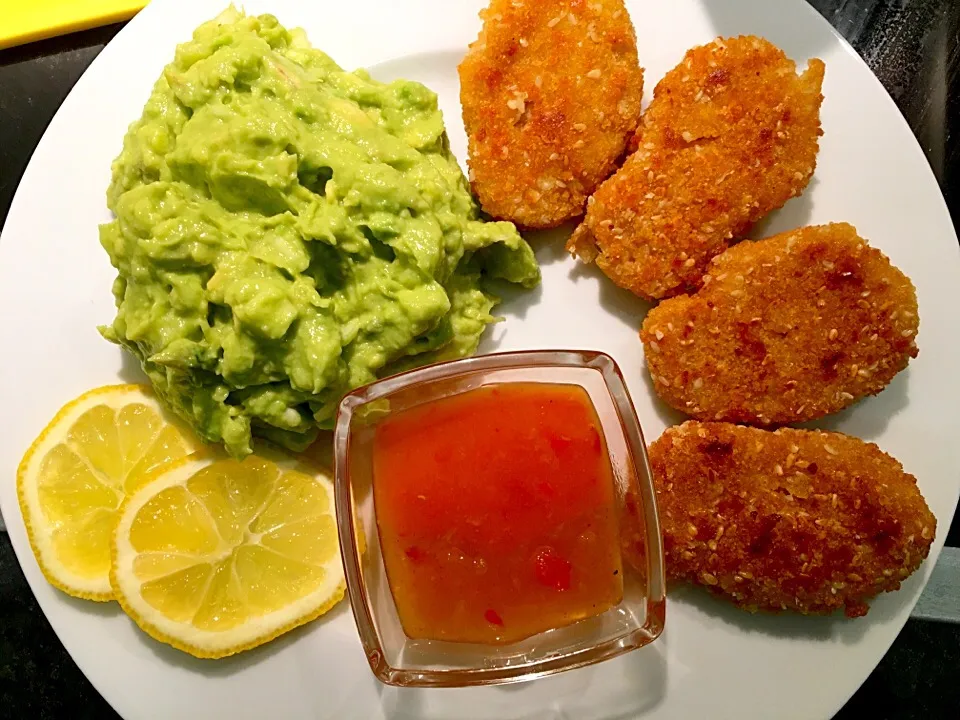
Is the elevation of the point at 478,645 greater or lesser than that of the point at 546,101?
lesser

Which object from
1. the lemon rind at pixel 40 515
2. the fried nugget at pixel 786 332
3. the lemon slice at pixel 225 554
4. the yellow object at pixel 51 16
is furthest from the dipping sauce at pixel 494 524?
the yellow object at pixel 51 16

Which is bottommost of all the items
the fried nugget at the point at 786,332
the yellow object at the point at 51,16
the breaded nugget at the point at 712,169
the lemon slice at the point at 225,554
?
the lemon slice at the point at 225,554

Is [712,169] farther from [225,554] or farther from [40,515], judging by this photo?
[40,515]

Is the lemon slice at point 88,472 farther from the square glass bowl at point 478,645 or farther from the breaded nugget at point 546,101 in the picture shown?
the breaded nugget at point 546,101

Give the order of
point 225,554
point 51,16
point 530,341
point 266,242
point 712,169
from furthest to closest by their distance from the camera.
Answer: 1. point 51,16
2. point 530,341
3. point 712,169
4. point 225,554
5. point 266,242

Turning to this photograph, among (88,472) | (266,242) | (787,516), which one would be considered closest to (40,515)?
(88,472)

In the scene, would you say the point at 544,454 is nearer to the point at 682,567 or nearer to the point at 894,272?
the point at 682,567
